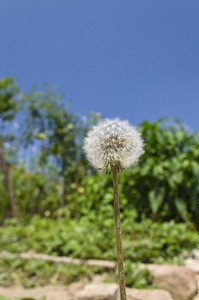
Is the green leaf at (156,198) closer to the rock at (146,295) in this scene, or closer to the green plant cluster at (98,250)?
the green plant cluster at (98,250)

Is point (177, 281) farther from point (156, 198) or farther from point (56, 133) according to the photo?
point (56, 133)

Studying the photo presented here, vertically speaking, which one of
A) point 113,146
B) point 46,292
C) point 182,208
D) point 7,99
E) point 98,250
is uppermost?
point 7,99

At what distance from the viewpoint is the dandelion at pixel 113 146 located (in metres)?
1.08

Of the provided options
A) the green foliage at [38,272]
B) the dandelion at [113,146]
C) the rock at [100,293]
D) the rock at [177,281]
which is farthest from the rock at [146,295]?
the dandelion at [113,146]

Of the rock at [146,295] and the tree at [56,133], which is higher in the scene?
the tree at [56,133]

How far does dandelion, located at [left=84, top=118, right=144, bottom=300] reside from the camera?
3.54 feet

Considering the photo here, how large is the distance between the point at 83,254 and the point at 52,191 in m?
7.04

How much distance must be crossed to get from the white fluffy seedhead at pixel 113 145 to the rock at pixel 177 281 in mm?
1994

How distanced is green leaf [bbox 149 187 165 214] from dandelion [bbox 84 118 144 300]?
3005 mm

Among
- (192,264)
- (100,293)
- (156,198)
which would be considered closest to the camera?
(100,293)

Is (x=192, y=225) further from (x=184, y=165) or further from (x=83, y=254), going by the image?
(x=83, y=254)

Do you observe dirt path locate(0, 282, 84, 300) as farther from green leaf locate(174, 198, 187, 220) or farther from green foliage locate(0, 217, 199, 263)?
green leaf locate(174, 198, 187, 220)

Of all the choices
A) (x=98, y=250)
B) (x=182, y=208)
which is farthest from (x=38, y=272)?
(x=182, y=208)

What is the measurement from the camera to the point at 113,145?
1.11 m
